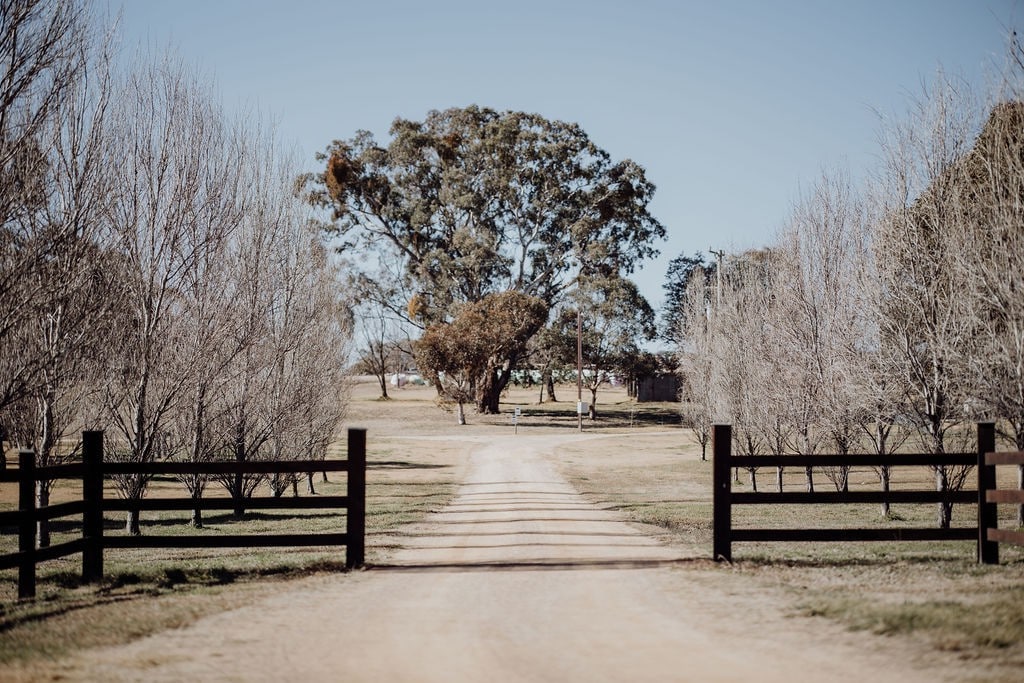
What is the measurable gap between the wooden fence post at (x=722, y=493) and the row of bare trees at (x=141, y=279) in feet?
29.0

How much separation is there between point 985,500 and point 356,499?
7006 millimetres

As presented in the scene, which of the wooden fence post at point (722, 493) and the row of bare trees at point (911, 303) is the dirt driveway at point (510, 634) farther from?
the row of bare trees at point (911, 303)

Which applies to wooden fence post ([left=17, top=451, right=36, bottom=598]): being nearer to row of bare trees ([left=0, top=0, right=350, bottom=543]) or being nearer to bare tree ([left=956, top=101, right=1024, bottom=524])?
row of bare trees ([left=0, top=0, right=350, bottom=543])

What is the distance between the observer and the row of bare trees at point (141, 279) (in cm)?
1063

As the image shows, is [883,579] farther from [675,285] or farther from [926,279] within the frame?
[675,285]

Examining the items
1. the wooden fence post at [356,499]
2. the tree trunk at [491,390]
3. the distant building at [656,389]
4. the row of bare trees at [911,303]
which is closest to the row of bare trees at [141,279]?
the wooden fence post at [356,499]

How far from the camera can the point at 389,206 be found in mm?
54844

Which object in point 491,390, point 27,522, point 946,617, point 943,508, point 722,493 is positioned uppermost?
point 491,390

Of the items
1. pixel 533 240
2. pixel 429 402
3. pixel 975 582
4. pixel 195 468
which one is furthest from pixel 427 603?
pixel 429 402

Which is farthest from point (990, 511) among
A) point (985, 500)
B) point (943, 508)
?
point (943, 508)

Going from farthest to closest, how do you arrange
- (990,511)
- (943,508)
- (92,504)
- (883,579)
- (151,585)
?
(943,508), (990,511), (92,504), (151,585), (883,579)

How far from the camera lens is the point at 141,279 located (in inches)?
579

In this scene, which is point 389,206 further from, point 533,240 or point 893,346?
point 893,346

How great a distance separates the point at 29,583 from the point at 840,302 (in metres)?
16.6
